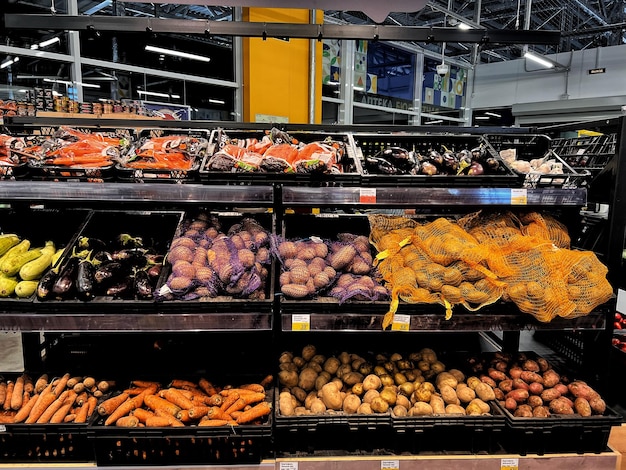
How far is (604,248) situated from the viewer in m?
2.08

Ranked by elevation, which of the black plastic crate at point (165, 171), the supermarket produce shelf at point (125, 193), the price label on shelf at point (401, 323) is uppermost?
the black plastic crate at point (165, 171)

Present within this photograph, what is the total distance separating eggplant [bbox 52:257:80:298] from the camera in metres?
1.81

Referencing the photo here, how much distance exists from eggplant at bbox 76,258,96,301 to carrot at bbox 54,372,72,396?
0.51 metres

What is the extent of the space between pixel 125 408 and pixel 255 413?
0.55m

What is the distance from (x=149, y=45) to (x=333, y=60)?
11.2ft

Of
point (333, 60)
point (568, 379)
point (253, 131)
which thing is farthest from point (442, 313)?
point (333, 60)

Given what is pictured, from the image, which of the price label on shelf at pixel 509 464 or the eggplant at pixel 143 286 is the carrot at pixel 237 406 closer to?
the eggplant at pixel 143 286

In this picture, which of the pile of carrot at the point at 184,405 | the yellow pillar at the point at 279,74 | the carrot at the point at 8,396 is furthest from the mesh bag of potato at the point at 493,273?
the yellow pillar at the point at 279,74

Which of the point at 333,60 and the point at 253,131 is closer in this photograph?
the point at 253,131

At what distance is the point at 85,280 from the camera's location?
72.4 inches

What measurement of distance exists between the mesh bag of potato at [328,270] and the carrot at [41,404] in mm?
1129

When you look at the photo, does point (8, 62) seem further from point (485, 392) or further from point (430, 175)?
point (485, 392)

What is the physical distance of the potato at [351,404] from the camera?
1.89m

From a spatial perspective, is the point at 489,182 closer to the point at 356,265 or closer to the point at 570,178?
the point at 570,178
